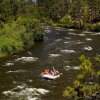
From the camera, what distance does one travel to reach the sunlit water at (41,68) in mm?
48250

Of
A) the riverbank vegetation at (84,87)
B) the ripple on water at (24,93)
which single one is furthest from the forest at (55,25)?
the ripple on water at (24,93)

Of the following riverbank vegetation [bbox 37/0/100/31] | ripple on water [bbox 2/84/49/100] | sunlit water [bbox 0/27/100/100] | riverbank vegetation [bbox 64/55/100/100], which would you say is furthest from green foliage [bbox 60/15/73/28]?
riverbank vegetation [bbox 64/55/100/100]

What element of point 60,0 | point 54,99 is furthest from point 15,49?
point 60,0

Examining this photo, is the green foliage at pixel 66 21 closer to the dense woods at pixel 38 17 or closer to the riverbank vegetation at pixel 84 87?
the dense woods at pixel 38 17

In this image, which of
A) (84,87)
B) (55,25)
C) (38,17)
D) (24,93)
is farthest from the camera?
(38,17)

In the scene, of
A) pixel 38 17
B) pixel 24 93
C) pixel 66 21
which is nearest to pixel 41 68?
pixel 24 93

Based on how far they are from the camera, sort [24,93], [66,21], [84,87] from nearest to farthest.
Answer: [84,87], [24,93], [66,21]

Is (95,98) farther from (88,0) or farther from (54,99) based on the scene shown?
(88,0)

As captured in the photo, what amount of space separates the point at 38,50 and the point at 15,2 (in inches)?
1373

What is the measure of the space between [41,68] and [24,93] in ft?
50.7

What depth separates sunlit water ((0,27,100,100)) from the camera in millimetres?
48250

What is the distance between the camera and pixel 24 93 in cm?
4778

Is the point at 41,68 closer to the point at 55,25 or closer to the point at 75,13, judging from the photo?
the point at 55,25

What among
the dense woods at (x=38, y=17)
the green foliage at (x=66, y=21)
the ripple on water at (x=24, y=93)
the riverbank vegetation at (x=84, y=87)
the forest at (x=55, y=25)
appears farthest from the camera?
the green foliage at (x=66, y=21)
